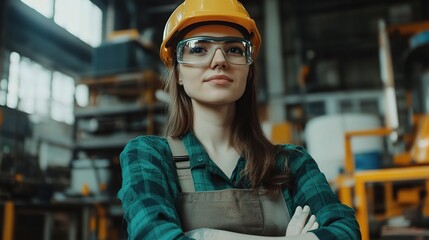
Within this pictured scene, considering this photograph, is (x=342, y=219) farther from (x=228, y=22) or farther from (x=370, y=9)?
(x=370, y=9)

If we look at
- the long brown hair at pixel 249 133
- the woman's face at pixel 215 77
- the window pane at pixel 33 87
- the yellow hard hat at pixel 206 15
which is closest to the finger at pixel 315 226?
the long brown hair at pixel 249 133

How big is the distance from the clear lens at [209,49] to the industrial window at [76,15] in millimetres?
8963

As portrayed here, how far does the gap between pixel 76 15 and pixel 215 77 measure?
10295 mm

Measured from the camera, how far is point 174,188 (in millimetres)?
1253

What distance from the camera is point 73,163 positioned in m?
6.23

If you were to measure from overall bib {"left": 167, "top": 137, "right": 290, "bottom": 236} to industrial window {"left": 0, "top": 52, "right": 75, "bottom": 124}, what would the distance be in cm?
761

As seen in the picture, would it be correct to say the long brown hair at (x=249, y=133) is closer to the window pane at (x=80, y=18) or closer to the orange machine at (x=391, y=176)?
the orange machine at (x=391, y=176)

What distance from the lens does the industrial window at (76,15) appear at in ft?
33.1

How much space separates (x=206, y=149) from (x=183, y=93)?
0.25 metres

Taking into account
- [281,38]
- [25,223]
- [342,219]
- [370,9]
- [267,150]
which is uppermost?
[370,9]

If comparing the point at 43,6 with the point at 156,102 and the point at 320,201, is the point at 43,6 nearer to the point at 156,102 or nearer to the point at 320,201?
the point at 156,102

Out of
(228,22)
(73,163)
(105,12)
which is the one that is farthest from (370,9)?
(228,22)

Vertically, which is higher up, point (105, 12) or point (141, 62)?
point (105, 12)

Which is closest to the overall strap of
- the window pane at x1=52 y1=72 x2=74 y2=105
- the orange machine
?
the orange machine
